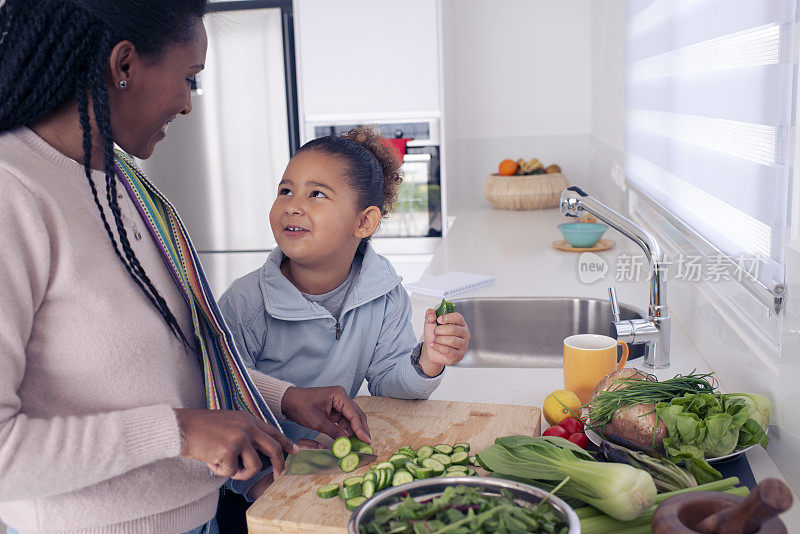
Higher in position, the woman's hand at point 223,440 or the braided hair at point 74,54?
the braided hair at point 74,54

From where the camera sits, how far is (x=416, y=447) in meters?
1.03

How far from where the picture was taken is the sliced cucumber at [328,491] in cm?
87

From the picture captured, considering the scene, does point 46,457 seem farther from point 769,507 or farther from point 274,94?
point 274,94

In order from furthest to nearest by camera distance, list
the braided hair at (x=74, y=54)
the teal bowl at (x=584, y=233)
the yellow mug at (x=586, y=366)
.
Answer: the teal bowl at (x=584, y=233)
the yellow mug at (x=586, y=366)
the braided hair at (x=74, y=54)

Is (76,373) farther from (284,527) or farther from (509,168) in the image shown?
(509,168)

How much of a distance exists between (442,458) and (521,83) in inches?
124

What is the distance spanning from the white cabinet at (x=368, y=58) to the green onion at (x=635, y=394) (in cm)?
232

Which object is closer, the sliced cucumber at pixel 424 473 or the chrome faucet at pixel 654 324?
the sliced cucumber at pixel 424 473

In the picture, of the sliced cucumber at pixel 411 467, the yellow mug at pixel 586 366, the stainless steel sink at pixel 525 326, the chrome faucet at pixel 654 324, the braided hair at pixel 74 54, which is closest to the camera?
the braided hair at pixel 74 54

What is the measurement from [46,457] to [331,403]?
1.39 feet

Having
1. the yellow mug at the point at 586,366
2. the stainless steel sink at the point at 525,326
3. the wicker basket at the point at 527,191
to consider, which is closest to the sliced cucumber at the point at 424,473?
the yellow mug at the point at 586,366

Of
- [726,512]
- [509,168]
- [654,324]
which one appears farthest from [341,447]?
[509,168]

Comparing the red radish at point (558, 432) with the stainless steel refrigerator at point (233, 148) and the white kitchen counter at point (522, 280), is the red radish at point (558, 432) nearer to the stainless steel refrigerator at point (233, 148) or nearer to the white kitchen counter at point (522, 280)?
the white kitchen counter at point (522, 280)

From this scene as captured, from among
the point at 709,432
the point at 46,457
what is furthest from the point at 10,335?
the point at 709,432
